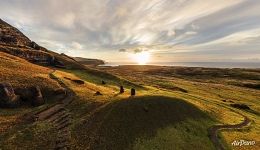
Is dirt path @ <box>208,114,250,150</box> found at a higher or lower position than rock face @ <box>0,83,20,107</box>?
lower

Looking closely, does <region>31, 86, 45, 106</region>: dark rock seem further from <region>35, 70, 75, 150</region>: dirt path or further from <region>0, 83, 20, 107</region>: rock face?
<region>35, 70, 75, 150</region>: dirt path

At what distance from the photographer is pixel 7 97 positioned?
54.2 m

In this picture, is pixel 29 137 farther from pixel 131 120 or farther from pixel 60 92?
pixel 60 92

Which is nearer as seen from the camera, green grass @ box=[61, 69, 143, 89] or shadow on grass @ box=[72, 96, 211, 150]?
shadow on grass @ box=[72, 96, 211, 150]

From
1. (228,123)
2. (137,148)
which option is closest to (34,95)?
(137,148)

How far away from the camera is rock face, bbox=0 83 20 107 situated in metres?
53.8

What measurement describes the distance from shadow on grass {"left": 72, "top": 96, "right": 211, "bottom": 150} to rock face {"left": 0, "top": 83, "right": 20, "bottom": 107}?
19.9 metres

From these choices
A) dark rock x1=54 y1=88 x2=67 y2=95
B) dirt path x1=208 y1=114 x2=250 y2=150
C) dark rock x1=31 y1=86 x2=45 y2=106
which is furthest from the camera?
dark rock x1=54 y1=88 x2=67 y2=95

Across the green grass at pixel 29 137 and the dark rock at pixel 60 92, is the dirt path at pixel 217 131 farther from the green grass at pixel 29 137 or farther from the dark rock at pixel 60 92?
the dark rock at pixel 60 92

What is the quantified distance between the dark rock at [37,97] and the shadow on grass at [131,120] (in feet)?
54.9

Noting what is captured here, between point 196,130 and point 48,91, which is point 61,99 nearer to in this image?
point 48,91

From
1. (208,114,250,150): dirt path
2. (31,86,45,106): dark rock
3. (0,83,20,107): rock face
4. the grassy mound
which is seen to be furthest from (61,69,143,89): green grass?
(208,114,250,150): dirt path

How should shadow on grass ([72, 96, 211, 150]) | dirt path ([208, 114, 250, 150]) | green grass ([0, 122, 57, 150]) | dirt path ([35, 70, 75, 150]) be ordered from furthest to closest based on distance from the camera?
dirt path ([208, 114, 250, 150]), shadow on grass ([72, 96, 211, 150]), dirt path ([35, 70, 75, 150]), green grass ([0, 122, 57, 150])

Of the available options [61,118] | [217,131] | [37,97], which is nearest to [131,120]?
[61,118]
